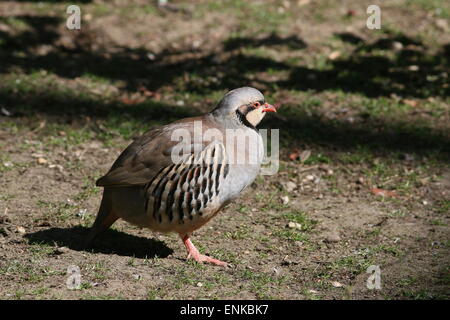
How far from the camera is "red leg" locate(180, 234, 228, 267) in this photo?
243 inches

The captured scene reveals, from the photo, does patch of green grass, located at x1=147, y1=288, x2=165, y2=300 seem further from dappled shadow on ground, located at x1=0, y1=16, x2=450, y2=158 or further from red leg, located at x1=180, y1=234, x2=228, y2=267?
dappled shadow on ground, located at x1=0, y1=16, x2=450, y2=158

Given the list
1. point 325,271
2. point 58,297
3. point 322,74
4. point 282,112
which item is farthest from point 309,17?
point 58,297

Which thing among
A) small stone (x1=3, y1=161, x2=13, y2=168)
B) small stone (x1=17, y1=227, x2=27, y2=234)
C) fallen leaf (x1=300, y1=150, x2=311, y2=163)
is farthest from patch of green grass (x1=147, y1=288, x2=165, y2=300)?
A: fallen leaf (x1=300, y1=150, x2=311, y2=163)

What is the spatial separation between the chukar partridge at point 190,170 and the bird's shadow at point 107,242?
7.7 inches

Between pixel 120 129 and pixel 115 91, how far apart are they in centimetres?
126

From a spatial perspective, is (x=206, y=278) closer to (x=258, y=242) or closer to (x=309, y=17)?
(x=258, y=242)

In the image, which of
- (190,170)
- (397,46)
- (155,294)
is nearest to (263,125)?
(397,46)

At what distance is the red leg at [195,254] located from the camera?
6172 millimetres

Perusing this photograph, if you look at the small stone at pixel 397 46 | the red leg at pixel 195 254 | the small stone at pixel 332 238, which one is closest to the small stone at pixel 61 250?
the red leg at pixel 195 254

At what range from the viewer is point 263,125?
30.6 feet

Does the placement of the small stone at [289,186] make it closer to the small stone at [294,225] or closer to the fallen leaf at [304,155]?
the fallen leaf at [304,155]

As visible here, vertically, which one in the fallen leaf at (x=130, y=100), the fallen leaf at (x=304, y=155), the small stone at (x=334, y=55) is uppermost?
the small stone at (x=334, y=55)

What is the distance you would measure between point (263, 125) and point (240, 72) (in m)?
1.62

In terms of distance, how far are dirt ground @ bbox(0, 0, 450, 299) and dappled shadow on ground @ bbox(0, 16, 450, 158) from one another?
3 centimetres
